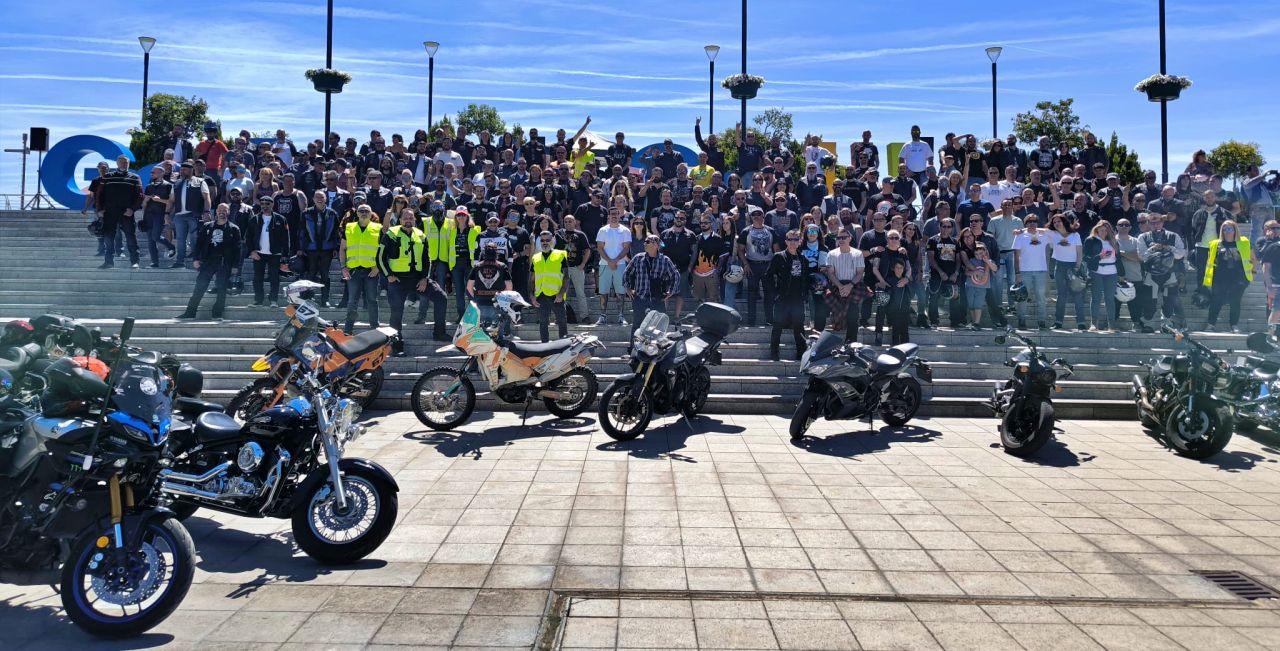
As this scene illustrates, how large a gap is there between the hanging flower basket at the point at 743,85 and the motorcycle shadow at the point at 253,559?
53.3 ft

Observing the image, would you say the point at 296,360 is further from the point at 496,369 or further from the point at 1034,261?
the point at 1034,261

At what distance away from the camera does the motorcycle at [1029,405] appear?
809cm

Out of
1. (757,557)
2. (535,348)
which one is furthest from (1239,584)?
(535,348)

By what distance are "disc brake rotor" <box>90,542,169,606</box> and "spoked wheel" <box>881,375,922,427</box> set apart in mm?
7559

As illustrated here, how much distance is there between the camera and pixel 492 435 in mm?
8875

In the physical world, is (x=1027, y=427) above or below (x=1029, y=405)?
below

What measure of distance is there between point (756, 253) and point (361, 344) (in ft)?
20.7

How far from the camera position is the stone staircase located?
34.4ft

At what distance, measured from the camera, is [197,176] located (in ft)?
47.3

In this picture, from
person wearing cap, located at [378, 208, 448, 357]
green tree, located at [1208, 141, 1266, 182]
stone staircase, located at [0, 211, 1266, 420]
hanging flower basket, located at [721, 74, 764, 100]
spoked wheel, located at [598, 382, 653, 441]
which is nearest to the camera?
spoked wheel, located at [598, 382, 653, 441]

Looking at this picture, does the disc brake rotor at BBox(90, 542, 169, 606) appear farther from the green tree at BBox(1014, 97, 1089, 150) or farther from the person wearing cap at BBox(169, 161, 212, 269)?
the green tree at BBox(1014, 97, 1089, 150)

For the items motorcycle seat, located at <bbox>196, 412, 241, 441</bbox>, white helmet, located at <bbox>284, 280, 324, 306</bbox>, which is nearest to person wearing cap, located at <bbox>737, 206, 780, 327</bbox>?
white helmet, located at <bbox>284, 280, 324, 306</bbox>

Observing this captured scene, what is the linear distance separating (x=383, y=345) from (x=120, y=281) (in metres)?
8.70

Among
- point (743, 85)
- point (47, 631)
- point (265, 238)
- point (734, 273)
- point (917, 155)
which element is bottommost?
point (47, 631)
